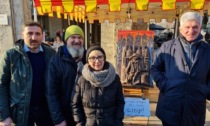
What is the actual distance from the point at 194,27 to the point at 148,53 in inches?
65.9

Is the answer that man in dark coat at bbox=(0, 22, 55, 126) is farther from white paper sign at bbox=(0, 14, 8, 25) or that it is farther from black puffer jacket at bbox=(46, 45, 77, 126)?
white paper sign at bbox=(0, 14, 8, 25)

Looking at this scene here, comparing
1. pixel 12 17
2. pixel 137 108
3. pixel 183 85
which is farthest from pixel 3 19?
pixel 183 85

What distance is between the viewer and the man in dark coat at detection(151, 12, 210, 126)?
198 cm

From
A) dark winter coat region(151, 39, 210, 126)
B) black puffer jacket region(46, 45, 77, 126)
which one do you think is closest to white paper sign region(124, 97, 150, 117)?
dark winter coat region(151, 39, 210, 126)

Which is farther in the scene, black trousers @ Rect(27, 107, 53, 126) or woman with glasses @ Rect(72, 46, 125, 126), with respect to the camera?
black trousers @ Rect(27, 107, 53, 126)

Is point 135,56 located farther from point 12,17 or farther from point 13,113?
point 12,17

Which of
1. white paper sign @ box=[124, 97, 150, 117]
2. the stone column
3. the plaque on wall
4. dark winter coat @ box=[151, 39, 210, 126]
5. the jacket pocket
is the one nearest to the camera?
dark winter coat @ box=[151, 39, 210, 126]

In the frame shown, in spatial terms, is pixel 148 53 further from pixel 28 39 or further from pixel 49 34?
pixel 49 34

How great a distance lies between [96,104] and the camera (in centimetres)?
193

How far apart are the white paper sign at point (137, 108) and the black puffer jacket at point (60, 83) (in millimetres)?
1209

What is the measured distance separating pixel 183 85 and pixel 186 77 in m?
0.09

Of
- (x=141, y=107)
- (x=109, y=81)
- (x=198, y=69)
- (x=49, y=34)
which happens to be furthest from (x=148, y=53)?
(x=49, y=34)

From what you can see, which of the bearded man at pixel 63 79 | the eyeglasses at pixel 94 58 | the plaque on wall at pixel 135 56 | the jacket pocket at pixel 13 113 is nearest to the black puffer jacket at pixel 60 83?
the bearded man at pixel 63 79

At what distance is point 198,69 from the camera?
1974 mm
